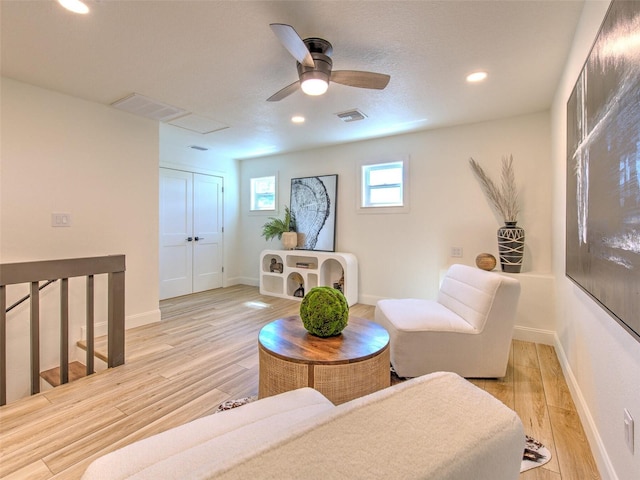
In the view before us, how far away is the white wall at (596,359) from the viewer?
45.6 inches

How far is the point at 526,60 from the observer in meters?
2.33

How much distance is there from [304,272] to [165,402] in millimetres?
2870

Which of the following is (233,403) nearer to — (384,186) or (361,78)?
(361,78)

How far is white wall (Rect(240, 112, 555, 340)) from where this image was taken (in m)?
3.34

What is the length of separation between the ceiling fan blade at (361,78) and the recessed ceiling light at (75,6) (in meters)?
1.51

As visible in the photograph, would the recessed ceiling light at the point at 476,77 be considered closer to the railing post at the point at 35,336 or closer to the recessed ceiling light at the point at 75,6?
the recessed ceiling light at the point at 75,6

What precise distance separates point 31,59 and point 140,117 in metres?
1.18

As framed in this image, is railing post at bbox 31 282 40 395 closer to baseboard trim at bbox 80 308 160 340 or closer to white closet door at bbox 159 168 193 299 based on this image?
baseboard trim at bbox 80 308 160 340

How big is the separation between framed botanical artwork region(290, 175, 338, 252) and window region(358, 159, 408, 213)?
47cm

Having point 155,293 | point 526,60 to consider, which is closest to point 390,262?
point 526,60

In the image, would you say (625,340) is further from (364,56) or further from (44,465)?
(44,465)

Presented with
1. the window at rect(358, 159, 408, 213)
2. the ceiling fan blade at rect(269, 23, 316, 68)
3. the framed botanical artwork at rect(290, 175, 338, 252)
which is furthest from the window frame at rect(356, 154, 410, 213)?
the ceiling fan blade at rect(269, 23, 316, 68)

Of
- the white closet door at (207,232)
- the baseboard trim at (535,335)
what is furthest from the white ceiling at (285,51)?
the baseboard trim at (535,335)

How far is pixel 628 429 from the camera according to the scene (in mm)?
1140
